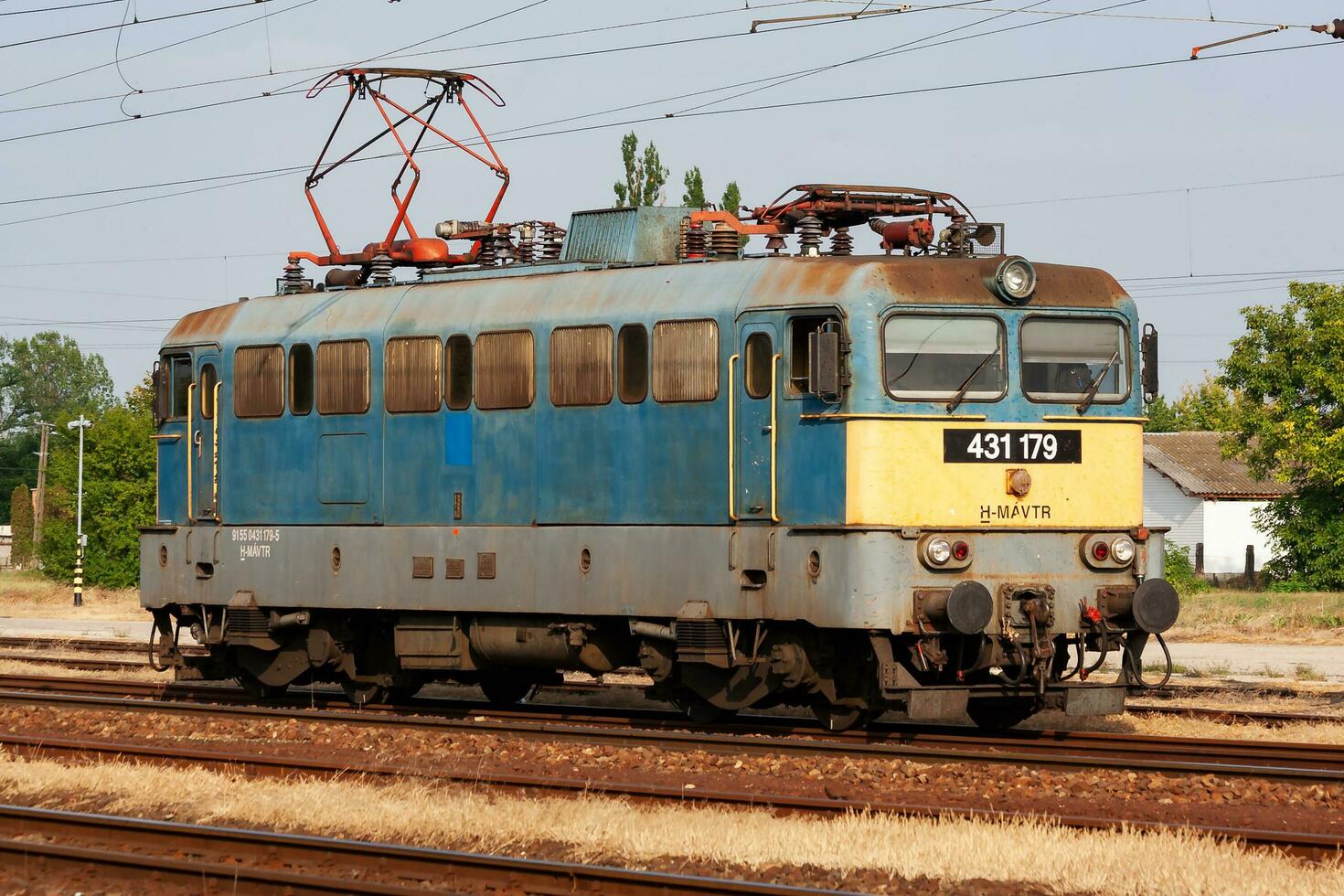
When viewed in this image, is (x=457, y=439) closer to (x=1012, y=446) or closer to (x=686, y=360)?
(x=686, y=360)

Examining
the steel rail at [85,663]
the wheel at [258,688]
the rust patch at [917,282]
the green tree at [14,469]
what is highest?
the green tree at [14,469]

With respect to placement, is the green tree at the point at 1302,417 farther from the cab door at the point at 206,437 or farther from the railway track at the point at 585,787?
the railway track at the point at 585,787

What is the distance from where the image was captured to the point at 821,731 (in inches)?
593

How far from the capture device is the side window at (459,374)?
54.1ft

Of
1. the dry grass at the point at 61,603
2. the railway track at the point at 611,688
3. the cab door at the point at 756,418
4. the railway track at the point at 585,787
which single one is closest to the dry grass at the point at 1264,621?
the railway track at the point at 611,688

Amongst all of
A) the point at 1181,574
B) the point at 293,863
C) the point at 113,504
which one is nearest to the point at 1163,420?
the point at 1181,574

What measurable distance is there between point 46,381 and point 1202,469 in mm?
94398

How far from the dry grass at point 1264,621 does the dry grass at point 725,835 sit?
70.1ft

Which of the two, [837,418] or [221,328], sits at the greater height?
[221,328]

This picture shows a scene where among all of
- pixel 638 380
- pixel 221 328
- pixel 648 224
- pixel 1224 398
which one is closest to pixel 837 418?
pixel 638 380

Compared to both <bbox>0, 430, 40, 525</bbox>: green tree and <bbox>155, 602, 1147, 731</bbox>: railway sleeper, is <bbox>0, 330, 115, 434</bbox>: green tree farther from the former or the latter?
<bbox>155, 602, 1147, 731</bbox>: railway sleeper

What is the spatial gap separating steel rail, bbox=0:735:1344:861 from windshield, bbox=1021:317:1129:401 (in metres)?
4.14

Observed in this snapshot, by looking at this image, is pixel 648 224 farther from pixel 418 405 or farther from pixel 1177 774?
pixel 1177 774

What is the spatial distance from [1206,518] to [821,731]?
5368 centimetres
